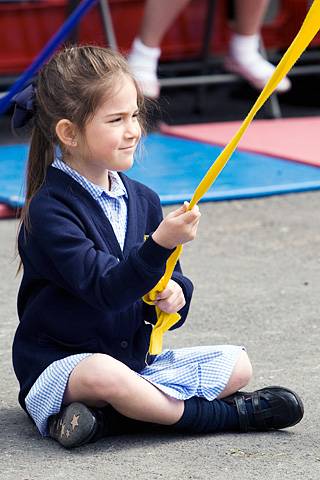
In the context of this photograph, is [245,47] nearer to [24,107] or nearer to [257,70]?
[257,70]

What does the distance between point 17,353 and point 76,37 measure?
4.30 m

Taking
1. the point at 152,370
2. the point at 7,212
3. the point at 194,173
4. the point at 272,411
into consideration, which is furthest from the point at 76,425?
the point at 194,173

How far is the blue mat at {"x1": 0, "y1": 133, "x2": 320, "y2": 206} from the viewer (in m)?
4.84

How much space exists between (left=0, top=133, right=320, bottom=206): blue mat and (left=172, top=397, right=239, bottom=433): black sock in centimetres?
213

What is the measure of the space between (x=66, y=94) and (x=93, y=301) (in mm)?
432

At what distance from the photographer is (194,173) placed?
204 inches

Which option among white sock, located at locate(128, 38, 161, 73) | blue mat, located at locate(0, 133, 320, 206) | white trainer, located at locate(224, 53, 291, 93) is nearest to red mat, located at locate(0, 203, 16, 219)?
blue mat, located at locate(0, 133, 320, 206)

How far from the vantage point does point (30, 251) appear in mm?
2436

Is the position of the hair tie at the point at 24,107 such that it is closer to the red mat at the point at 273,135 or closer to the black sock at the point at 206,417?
the black sock at the point at 206,417

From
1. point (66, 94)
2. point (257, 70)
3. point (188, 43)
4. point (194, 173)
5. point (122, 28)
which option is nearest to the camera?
point (66, 94)

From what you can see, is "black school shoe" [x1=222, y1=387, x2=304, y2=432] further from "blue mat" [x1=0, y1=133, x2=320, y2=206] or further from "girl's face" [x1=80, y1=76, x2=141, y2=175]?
"blue mat" [x1=0, y1=133, x2=320, y2=206]

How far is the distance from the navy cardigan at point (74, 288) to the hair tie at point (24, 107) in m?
0.13

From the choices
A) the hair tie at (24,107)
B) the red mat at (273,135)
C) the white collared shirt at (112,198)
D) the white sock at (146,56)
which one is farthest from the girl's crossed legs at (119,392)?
the white sock at (146,56)

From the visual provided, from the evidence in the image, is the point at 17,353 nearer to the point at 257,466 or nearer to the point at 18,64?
the point at 257,466
